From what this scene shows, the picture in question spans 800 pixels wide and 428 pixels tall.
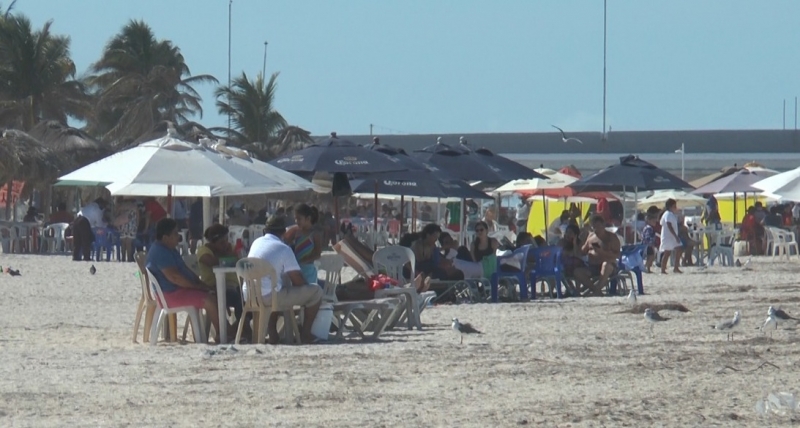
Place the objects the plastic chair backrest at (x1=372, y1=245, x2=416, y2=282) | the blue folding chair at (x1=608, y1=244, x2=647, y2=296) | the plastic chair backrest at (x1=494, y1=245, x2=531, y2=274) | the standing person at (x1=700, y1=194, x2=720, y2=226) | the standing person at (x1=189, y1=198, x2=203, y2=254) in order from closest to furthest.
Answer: the plastic chair backrest at (x1=372, y1=245, x2=416, y2=282) → the plastic chair backrest at (x1=494, y1=245, x2=531, y2=274) → the blue folding chair at (x1=608, y1=244, x2=647, y2=296) → the standing person at (x1=189, y1=198, x2=203, y2=254) → the standing person at (x1=700, y1=194, x2=720, y2=226)

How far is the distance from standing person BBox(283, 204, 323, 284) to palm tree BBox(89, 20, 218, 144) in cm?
3413

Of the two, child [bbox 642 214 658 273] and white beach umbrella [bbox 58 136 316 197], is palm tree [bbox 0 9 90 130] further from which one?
white beach umbrella [bbox 58 136 316 197]

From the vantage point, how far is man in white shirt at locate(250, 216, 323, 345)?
35.8ft

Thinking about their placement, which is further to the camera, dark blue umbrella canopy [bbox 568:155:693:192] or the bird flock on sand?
dark blue umbrella canopy [bbox 568:155:693:192]

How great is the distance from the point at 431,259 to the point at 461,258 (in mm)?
739

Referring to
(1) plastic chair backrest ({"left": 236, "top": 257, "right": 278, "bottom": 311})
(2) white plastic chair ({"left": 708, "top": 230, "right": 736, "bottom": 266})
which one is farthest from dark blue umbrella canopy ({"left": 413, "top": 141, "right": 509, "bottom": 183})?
(1) plastic chair backrest ({"left": 236, "top": 257, "right": 278, "bottom": 311})

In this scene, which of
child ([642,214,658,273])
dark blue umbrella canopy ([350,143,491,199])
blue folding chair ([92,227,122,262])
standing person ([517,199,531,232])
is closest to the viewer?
dark blue umbrella canopy ([350,143,491,199])

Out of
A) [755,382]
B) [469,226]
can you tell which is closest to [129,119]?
[469,226]

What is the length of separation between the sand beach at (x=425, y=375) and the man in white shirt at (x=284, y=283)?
0.96 feet

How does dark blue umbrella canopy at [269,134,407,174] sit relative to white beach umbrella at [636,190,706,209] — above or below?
below

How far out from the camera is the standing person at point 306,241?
11.9 m

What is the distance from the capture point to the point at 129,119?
46.6 meters

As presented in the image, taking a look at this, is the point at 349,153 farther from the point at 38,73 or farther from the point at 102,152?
the point at 38,73

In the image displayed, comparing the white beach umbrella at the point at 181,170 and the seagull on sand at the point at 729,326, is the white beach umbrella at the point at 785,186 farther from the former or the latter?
the white beach umbrella at the point at 181,170
